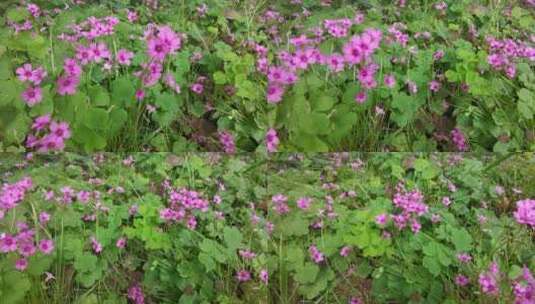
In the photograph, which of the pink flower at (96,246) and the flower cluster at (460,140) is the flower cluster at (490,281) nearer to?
the flower cluster at (460,140)

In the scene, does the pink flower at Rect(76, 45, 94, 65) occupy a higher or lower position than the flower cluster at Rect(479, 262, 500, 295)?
higher

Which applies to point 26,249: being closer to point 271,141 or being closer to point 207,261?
point 207,261

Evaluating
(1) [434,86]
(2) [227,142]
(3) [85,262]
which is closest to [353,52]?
(1) [434,86]

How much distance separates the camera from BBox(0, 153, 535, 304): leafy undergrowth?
6.58 feet

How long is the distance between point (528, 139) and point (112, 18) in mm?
1446

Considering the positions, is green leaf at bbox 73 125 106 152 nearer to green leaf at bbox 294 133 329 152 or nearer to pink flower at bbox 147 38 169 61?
pink flower at bbox 147 38 169 61

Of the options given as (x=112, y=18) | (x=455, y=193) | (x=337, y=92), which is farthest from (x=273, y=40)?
(x=455, y=193)

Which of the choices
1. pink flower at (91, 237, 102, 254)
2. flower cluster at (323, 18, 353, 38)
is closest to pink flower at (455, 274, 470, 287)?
flower cluster at (323, 18, 353, 38)

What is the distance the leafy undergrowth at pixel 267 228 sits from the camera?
201 centimetres

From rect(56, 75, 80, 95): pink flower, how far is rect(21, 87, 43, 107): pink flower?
0.19 feet

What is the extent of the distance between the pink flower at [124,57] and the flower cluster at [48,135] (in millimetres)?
295

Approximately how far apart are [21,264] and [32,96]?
1.68 ft

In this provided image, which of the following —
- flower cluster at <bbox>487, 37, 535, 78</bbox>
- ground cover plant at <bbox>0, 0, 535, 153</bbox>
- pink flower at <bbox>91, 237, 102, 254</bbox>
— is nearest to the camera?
pink flower at <bbox>91, 237, 102, 254</bbox>

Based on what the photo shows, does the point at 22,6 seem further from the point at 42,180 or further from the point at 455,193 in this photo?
the point at 455,193
